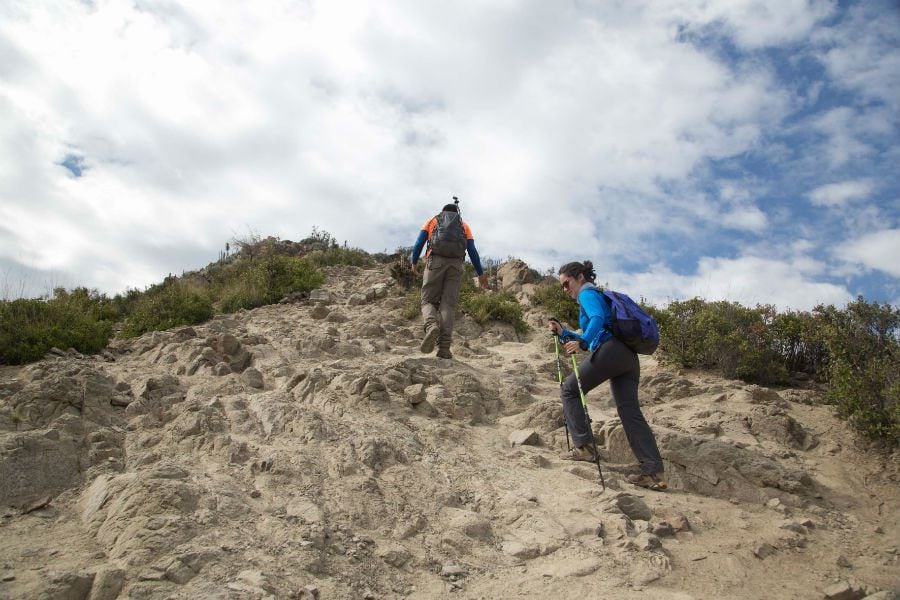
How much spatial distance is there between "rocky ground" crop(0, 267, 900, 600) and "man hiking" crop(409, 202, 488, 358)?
0.56 meters

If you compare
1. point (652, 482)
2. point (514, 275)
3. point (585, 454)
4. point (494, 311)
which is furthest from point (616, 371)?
point (514, 275)

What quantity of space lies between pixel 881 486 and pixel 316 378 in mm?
5812

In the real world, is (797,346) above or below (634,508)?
above

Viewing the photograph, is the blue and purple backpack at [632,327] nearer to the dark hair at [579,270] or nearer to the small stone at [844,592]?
the dark hair at [579,270]

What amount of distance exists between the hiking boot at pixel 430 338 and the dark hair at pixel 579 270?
291 centimetres

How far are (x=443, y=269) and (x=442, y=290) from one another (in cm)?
37

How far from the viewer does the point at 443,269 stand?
8203 mm

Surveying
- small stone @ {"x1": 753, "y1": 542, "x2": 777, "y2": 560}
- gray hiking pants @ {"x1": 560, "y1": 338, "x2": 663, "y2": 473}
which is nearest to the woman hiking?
gray hiking pants @ {"x1": 560, "y1": 338, "x2": 663, "y2": 473}

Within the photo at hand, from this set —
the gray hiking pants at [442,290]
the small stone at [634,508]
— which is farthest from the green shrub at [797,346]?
the small stone at [634,508]

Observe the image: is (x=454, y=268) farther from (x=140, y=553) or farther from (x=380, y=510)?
(x=140, y=553)

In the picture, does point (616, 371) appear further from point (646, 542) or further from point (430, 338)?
point (430, 338)

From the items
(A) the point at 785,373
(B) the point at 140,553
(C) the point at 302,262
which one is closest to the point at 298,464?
(B) the point at 140,553

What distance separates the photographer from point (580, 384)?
5.15m

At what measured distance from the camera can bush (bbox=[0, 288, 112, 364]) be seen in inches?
283
